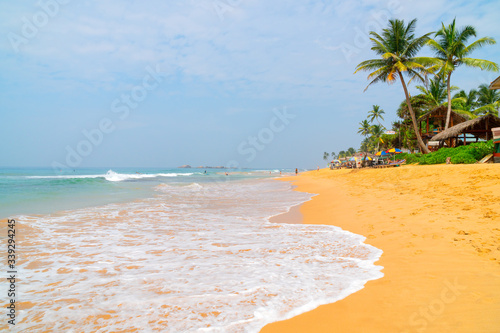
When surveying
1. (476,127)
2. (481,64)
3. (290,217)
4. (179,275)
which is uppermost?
(481,64)

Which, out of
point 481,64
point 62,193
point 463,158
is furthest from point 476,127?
point 62,193

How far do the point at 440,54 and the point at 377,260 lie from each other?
95.0 ft

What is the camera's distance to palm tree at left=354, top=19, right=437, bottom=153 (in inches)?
964

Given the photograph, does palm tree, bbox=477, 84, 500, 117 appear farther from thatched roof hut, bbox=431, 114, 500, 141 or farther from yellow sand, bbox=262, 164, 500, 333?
yellow sand, bbox=262, 164, 500, 333

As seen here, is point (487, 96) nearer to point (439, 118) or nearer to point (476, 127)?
point (439, 118)

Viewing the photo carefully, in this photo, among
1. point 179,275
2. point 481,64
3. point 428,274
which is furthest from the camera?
point 481,64

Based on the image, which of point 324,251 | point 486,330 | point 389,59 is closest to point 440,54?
point 389,59

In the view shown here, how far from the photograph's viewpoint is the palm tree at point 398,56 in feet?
80.3

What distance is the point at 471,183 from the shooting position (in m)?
9.46

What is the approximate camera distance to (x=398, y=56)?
2517 centimetres

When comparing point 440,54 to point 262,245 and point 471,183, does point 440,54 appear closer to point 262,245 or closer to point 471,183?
point 471,183

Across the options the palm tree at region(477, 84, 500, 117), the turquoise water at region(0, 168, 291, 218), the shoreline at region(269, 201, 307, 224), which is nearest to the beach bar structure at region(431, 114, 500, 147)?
the palm tree at region(477, 84, 500, 117)

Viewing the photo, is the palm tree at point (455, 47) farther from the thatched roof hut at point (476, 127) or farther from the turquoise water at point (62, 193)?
the turquoise water at point (62, 193)

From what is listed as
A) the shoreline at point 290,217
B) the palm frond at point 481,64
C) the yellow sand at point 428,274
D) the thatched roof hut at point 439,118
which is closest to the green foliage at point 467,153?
the palm frond at point 481,64
